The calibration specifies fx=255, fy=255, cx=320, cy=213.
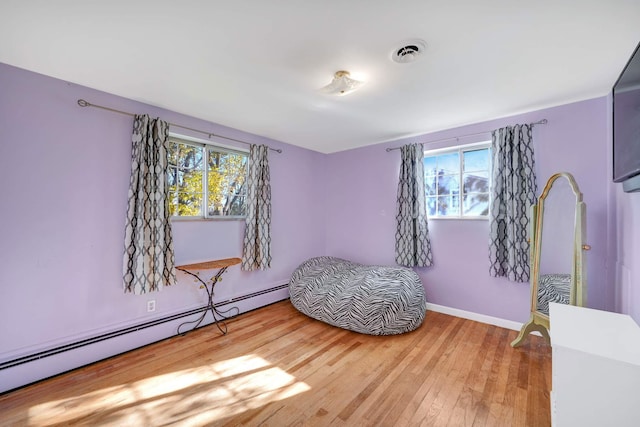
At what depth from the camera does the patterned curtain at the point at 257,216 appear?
3.17 m

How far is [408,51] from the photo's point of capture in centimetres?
161

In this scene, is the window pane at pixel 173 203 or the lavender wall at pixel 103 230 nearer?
the lavender wall at pixel 103 230

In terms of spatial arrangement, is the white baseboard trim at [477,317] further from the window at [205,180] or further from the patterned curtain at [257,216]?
the window at [205,180]

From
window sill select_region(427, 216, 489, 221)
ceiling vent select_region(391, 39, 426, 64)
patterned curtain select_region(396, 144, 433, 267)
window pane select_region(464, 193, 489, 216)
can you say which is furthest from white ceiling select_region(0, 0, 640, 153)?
window sill select_region(427, 216, 489, 221)

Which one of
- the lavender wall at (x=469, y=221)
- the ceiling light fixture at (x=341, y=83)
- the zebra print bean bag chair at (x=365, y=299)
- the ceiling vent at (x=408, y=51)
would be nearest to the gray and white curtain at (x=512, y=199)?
the lavender wall at (x=469, y=221)

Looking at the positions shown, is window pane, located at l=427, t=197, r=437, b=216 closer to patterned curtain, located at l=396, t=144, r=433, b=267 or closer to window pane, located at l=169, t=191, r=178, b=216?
patterned curtain, located at l=396, t=144, r=433, b=267

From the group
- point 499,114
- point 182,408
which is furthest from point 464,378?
point 499,114

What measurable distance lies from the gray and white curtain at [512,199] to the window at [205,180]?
291 cm

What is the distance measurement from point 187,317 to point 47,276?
3.90ft

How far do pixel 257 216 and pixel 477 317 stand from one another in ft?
9.36

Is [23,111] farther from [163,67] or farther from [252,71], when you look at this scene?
[252,71]

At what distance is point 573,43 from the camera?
1546 millimetres

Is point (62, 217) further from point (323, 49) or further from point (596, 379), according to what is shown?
point (596, 379)

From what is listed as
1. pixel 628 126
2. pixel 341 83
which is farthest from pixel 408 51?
pixel 628 126
